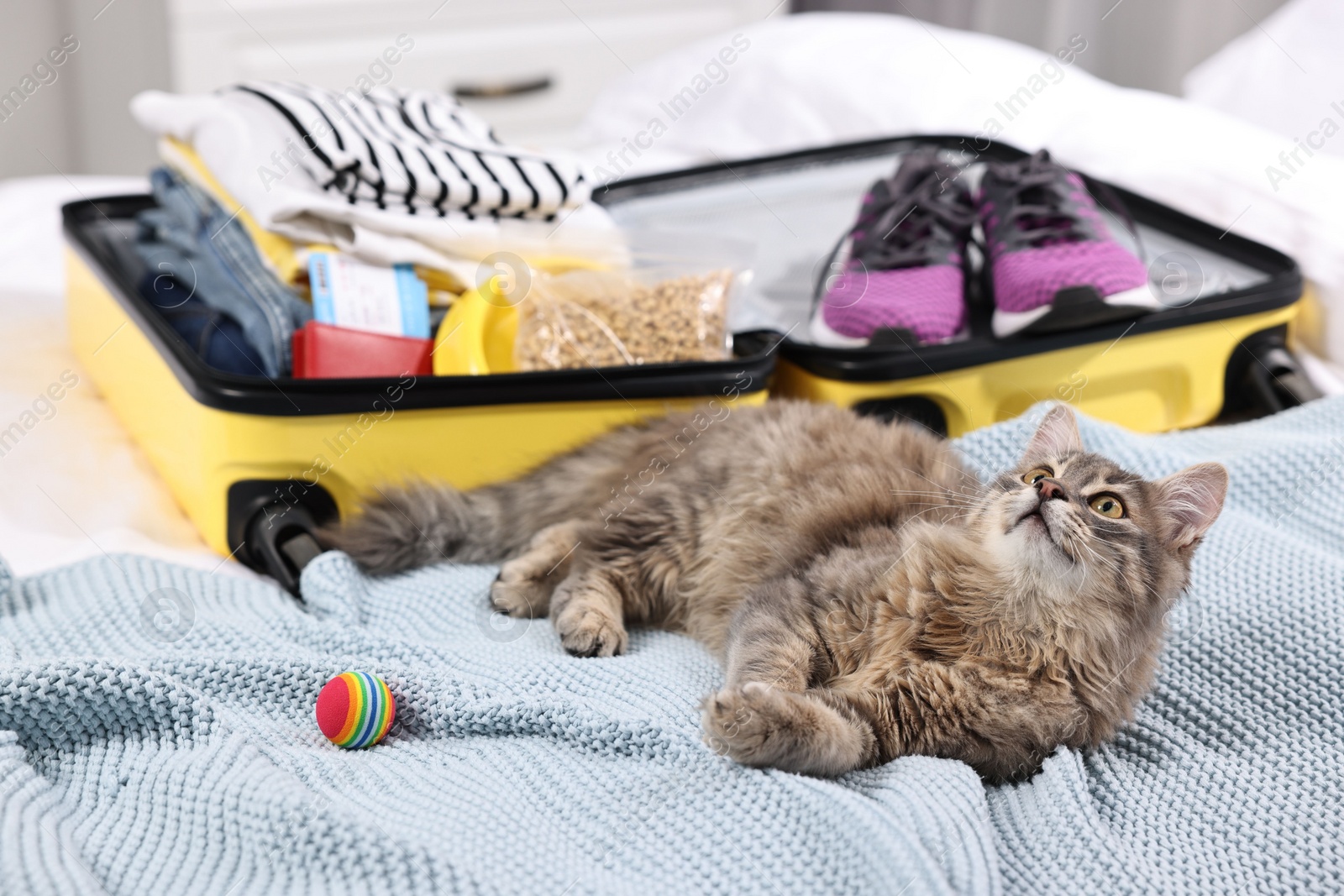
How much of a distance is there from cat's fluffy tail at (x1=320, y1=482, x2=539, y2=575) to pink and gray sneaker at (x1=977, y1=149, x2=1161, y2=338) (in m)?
0.84

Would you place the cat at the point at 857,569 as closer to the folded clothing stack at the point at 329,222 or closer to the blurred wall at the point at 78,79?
the folded clothing stack at the point at 329,222

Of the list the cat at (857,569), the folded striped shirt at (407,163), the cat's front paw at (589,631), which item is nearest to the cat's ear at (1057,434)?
the cat at (857,569)

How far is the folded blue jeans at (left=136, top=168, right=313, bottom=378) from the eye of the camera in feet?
5.34

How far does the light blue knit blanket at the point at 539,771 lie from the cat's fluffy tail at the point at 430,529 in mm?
57

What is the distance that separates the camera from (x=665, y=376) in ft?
5.26

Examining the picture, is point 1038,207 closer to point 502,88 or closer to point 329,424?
point 329,424

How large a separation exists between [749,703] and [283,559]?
2.46ft

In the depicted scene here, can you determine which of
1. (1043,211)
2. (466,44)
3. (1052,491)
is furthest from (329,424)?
(466,44)

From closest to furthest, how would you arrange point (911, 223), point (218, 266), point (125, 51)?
point (218, 266) → point (911, 223) → point (125, 51)

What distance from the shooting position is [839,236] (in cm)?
227

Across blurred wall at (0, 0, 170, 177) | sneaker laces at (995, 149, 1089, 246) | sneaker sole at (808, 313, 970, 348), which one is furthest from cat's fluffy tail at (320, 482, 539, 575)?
blurred wall at (0, 0, 170, 177)

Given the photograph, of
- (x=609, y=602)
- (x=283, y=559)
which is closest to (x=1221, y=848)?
(x=609, y=602)

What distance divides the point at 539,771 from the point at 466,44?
350cm

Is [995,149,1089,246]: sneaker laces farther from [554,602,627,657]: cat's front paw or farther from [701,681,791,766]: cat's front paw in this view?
[701,681,791,766]: cat's front paw
